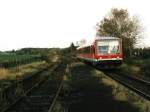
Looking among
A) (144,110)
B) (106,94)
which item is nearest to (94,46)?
(106,94)

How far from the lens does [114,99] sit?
51.4 ft

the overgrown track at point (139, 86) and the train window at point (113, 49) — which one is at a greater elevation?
the train window at point (113, 49)

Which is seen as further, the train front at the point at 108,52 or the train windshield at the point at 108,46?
the train windshield at the point at 108,46

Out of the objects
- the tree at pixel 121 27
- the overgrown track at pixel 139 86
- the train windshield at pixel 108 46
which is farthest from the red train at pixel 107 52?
the tree at pixel 121 27

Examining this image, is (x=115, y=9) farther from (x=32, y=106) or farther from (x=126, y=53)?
(x=32, y=106)

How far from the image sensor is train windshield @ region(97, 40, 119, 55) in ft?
116

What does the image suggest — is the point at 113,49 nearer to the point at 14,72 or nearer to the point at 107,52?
the point at 107,52

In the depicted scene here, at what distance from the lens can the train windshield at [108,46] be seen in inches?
1398

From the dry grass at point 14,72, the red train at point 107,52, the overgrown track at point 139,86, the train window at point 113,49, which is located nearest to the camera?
the overgrown track at point 139,86

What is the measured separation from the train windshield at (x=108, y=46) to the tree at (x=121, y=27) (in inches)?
1538

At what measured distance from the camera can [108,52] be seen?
35469 millimetres

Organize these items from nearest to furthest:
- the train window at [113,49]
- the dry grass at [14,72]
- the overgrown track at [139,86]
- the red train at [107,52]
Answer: the overgrown track at [139,86] < the dry grass at [14,72] < the red train at [107,52] < the train window at [113,49]

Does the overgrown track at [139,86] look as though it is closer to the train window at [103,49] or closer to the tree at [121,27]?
the train window at [103,49]

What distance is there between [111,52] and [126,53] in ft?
106
